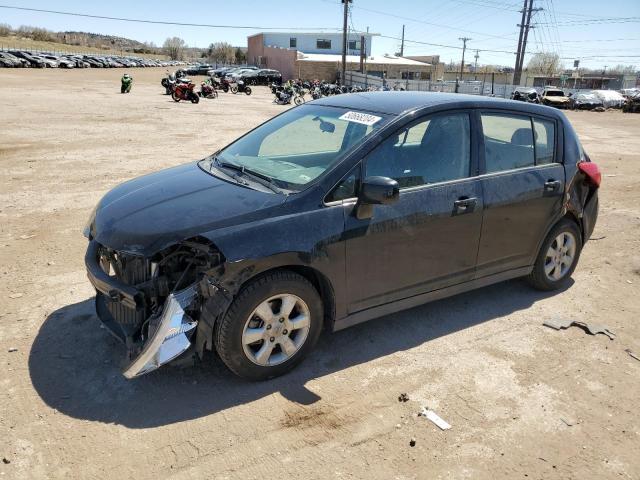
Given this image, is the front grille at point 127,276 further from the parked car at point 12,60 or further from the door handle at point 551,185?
the parked car at point 12,60

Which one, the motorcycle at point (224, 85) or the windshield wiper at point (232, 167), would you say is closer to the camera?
the windshield wiper at point (232, 167)

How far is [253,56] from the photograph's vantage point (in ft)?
294

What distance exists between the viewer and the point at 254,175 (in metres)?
3.72

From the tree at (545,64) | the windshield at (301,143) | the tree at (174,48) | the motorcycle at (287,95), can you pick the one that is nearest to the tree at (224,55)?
the tree at (174,48)

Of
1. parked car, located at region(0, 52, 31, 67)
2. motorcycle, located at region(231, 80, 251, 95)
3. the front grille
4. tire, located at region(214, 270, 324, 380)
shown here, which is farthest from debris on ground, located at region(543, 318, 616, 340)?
parked car, located at region(0, 52, 31, 67)

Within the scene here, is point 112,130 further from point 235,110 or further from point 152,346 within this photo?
point 152,346

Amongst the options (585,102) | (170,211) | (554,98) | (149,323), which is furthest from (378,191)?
(585,102)

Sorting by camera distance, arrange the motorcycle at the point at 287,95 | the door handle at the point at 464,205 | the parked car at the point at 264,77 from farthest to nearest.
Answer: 1. the parked car at the point at 264,77
2. the motorcycle at the point at 287,95
3. the door handle at the point at 464,205

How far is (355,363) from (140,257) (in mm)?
1646

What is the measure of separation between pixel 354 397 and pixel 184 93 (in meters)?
25.6

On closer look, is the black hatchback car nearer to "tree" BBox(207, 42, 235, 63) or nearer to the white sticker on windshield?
the white sticker on windshield

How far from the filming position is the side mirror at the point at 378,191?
3215mm

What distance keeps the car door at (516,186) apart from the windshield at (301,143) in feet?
3.58

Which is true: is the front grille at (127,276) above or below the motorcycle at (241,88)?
below
